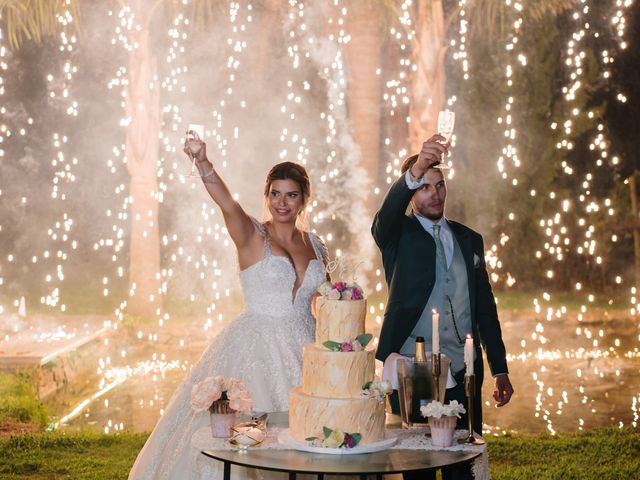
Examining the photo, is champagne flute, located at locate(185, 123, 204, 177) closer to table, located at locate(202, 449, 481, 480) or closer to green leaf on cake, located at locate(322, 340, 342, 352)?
green leaf on cake, located at locate(322, 340, 342, 352)

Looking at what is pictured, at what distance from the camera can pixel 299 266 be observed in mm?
4801

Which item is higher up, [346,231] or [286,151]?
[286,151]

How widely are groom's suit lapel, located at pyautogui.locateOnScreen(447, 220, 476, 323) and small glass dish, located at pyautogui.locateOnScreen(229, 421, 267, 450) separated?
113 cm

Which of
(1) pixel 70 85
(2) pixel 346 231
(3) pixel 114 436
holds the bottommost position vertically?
(3) pixel 114 436

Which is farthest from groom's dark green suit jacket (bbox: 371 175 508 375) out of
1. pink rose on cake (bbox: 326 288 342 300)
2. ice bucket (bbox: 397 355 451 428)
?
pink rose on cake (bbox: 326 288 342 300)

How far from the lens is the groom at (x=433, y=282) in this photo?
12.9 feet

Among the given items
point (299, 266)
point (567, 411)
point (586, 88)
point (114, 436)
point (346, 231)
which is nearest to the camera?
point (299, 266)

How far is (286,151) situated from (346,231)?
1.35 m

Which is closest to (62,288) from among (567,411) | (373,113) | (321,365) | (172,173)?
(172,173)

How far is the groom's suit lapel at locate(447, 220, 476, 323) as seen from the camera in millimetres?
4047

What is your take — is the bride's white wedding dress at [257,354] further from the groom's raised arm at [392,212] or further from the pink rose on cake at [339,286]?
the pink rose on cake at [339,286]

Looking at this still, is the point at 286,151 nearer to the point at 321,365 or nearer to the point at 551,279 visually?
the point at 551,279

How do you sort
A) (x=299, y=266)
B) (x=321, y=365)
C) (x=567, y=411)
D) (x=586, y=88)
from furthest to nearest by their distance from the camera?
(x=586, y=88)
(x=567, y=411)
(x=299, y=266)
(x=321, y=365)

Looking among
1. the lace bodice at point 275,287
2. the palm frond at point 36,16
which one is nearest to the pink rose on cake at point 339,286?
the lace bodice at point 275,287
